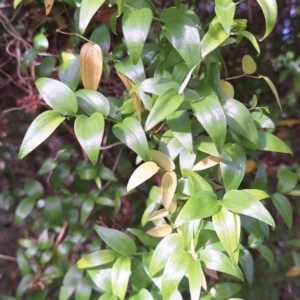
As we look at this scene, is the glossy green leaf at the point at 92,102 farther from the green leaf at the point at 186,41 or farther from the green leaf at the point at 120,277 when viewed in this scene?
the green leaf at the point at 120,277

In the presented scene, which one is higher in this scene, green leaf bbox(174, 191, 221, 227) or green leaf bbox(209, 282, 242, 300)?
green leaf bbox(174, 191, 221, 227)

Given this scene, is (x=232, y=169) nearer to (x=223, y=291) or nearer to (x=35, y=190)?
(x=223, y=291)

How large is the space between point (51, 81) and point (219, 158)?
0.67 feet

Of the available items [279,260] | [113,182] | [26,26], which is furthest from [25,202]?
[279,260]

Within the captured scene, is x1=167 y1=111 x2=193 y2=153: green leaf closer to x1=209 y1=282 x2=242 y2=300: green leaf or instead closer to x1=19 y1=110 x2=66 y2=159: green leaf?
x1=19 y1=110 x2=66 y2=159: green leaf

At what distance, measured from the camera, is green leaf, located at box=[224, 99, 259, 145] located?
0.38 metres

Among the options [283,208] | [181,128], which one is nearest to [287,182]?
[283,208]

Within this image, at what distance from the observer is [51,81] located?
0.41m

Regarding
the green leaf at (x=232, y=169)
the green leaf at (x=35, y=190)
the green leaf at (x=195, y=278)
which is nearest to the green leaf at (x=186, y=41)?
the green leaf at (x=232, y=169)

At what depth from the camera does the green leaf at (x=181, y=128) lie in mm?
377

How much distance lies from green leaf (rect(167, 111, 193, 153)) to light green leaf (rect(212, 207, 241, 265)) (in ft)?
0.26

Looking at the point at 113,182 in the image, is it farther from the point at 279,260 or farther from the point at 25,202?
the point at 279,260

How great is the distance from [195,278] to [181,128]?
0.16 meters

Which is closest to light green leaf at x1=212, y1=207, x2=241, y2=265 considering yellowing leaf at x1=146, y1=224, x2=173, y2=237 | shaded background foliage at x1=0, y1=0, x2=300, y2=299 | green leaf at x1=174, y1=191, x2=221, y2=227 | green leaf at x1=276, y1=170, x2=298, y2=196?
green leaf at x1=174, y1=191, x2=221, y2=227
